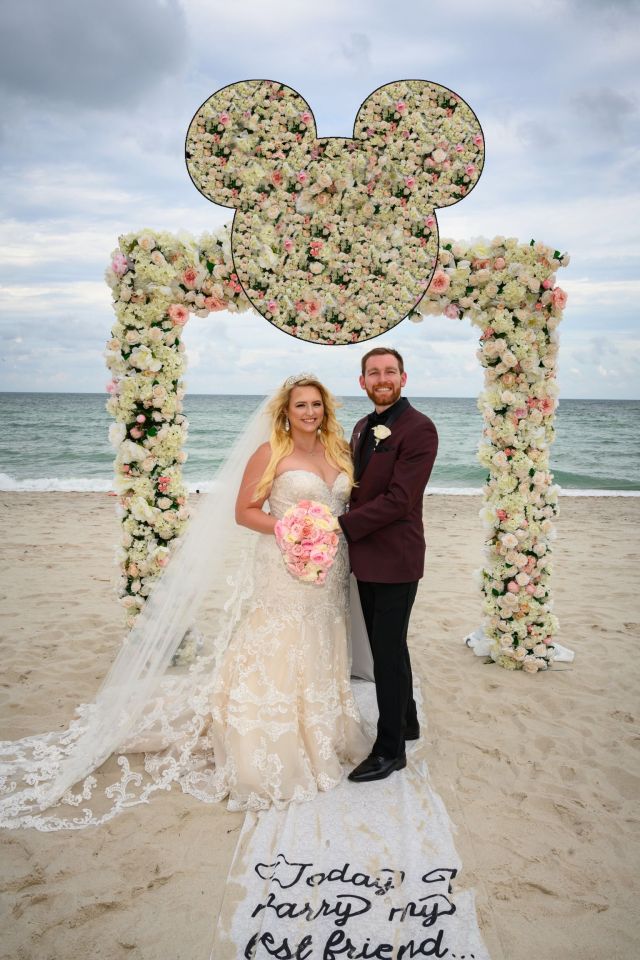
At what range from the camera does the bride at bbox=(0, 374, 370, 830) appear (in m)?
3.47

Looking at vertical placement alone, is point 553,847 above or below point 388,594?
below

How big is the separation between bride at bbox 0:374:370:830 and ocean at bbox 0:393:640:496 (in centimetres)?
880

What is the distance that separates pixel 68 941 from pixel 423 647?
383 cm

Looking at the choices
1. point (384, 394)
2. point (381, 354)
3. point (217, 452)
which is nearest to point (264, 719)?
point (384, 394)

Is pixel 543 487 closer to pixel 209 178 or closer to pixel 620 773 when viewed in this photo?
pixel 620 773

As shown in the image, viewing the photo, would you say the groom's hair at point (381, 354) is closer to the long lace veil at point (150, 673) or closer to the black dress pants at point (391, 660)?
the long lace veil at point (150, 673)

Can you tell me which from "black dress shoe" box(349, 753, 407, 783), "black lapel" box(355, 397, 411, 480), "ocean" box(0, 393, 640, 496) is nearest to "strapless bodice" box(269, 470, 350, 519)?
"black lapel" box(355, 397, 411, 480)

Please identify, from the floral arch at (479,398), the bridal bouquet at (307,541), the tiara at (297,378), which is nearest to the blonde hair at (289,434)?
the tiara at (297,378)

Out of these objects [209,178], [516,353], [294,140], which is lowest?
[516,353]

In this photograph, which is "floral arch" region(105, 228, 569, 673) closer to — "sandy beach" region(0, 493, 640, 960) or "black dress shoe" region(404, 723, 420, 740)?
"sandy beach" region(0, 493, 640, 960)

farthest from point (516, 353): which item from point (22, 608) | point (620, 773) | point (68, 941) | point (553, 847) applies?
point (22, 608)

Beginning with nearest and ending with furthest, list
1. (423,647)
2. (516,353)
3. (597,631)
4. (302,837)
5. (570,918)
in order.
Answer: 1. (570,918)
2. (302,837)
3. (516,353)
4. (423,647)
5. (597,631)

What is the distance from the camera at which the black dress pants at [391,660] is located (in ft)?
11.8

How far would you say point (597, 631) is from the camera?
6.20 m
